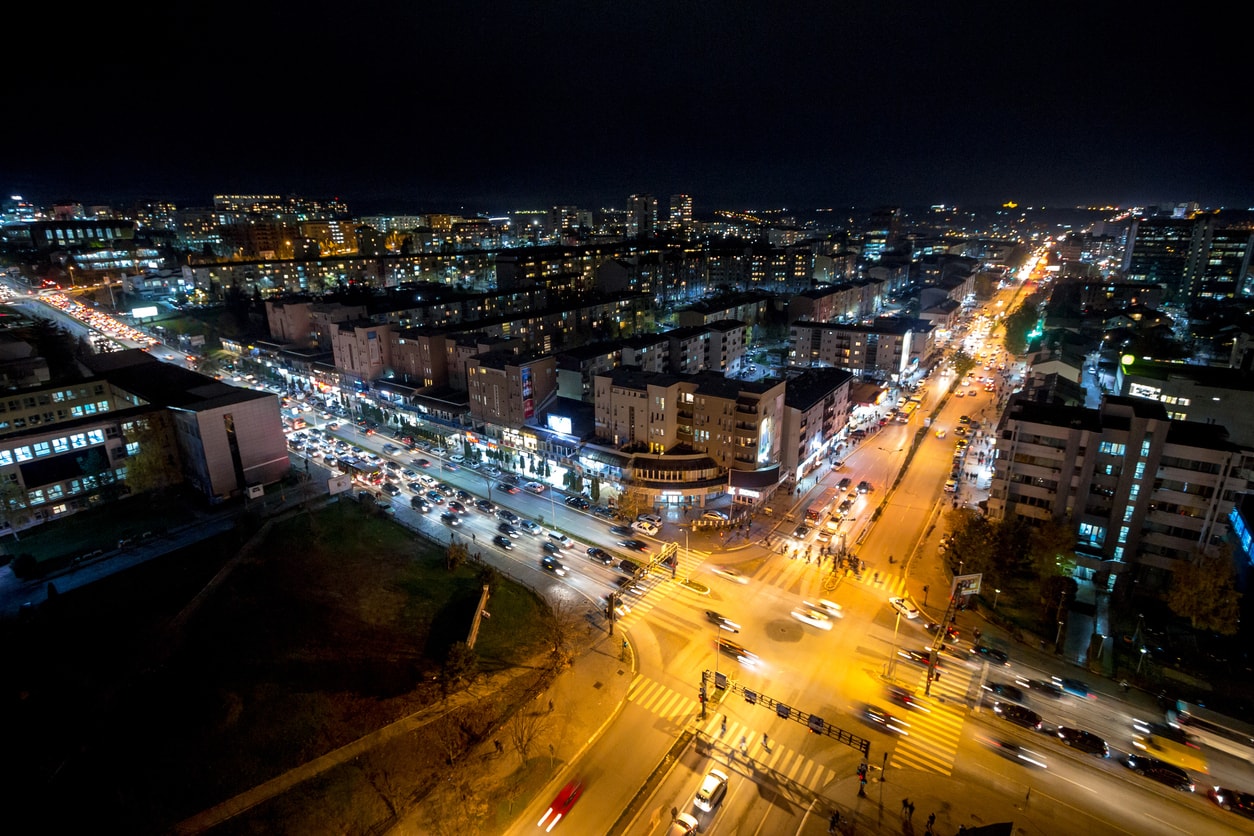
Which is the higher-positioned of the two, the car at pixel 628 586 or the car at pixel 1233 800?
the car at pixel 1233 800

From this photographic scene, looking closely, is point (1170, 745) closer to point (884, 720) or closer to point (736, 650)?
point (884, 720)

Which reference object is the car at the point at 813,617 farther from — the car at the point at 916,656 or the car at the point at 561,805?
the car at the point at 561,805

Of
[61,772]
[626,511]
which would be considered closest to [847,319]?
[626,511]

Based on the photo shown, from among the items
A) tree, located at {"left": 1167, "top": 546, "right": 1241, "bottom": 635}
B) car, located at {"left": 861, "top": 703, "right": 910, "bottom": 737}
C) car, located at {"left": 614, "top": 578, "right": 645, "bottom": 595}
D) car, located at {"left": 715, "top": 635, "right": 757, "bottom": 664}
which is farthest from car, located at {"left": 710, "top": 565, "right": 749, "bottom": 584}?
tree, located at {"left": 1167, "top": 546, "right": 1241, "bottom": 635}

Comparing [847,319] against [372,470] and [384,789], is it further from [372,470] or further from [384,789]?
[384,789]

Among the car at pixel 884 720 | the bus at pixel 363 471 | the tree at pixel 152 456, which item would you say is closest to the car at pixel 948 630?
the car at pixel 884 720

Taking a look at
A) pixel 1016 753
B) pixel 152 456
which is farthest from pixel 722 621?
pixel 152 456
